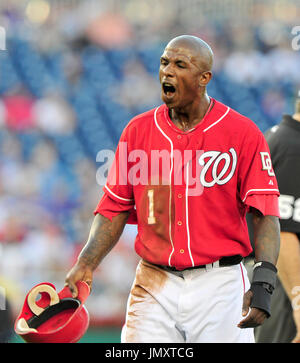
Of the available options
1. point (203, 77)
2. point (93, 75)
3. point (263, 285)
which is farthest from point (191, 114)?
point (93, 75)

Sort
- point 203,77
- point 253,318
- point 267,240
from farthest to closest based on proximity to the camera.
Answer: point 203,77
point 267,240
point 253,318

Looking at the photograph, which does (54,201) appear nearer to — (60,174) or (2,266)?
(60,174)

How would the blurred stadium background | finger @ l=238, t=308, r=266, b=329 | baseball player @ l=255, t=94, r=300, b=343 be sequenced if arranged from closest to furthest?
finger @ l=238, t=308, r=266, b=329 < baseball player @ l=255, t=94, r=300, b=343 < the blurred stadium background

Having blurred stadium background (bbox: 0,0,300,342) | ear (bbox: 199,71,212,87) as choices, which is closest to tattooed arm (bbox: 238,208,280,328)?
ear (bbox: 199,71,212,87)

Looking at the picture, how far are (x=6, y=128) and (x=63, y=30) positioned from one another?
83.5 inches

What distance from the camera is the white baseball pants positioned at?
2820mm

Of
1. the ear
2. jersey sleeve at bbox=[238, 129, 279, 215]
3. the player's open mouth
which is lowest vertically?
jersey sleeve at bbox=[238, 129, 279, 215]

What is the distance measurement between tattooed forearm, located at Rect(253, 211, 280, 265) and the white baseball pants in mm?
187

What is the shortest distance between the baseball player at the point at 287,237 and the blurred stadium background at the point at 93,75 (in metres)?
5.50

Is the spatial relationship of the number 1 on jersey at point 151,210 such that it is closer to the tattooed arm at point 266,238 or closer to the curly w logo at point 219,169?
the curly w logo at point 219,169

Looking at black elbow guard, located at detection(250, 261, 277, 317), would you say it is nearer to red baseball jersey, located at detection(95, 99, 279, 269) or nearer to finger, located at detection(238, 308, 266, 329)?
finger, located at detection(238, 308, 266, 329)

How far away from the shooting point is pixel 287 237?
11.6 feet

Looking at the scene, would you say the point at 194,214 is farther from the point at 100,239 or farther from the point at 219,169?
the point at 100,239

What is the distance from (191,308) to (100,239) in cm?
49
